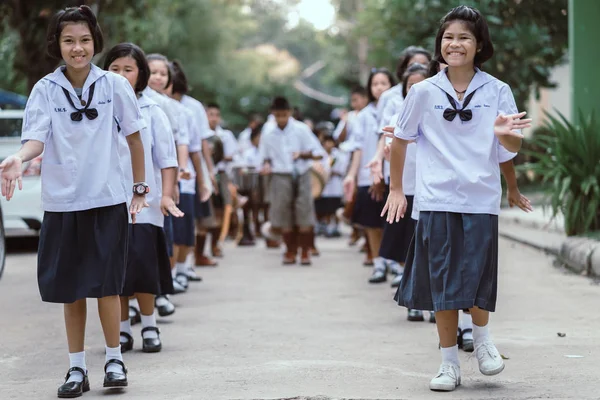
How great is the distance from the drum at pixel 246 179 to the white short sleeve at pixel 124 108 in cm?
1212

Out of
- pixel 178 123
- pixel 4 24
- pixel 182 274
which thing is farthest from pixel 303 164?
pixel 4 24

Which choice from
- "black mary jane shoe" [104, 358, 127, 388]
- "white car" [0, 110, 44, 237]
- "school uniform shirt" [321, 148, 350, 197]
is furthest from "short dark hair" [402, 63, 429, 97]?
"school uniform shirt" [321, 148, 350, 197]

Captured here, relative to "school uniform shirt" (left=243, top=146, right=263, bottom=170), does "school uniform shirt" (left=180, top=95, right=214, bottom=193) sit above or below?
above

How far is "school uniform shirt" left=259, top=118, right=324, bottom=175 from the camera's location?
13.7 m

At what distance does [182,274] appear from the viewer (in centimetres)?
1067

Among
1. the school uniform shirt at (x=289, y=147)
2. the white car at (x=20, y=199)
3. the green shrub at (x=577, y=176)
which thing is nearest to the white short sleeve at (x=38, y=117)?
the green shrub at (x=577, y=176)

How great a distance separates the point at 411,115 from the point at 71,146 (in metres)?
1.63

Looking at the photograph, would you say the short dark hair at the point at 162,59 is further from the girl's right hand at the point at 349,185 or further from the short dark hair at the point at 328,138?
the short dark hair at the point at 328,138

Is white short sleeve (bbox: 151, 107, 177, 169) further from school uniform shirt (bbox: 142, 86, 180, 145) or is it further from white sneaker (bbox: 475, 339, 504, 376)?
white sneaker (bbox: 475, 339, 504, 376)

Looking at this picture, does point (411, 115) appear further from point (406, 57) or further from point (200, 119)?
point (200, 119)

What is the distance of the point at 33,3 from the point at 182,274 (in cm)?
732

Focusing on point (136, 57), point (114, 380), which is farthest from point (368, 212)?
point (114, 380)

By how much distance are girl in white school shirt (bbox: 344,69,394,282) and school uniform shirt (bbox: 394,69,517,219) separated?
15.4ft

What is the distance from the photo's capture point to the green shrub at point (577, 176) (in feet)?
37.0
